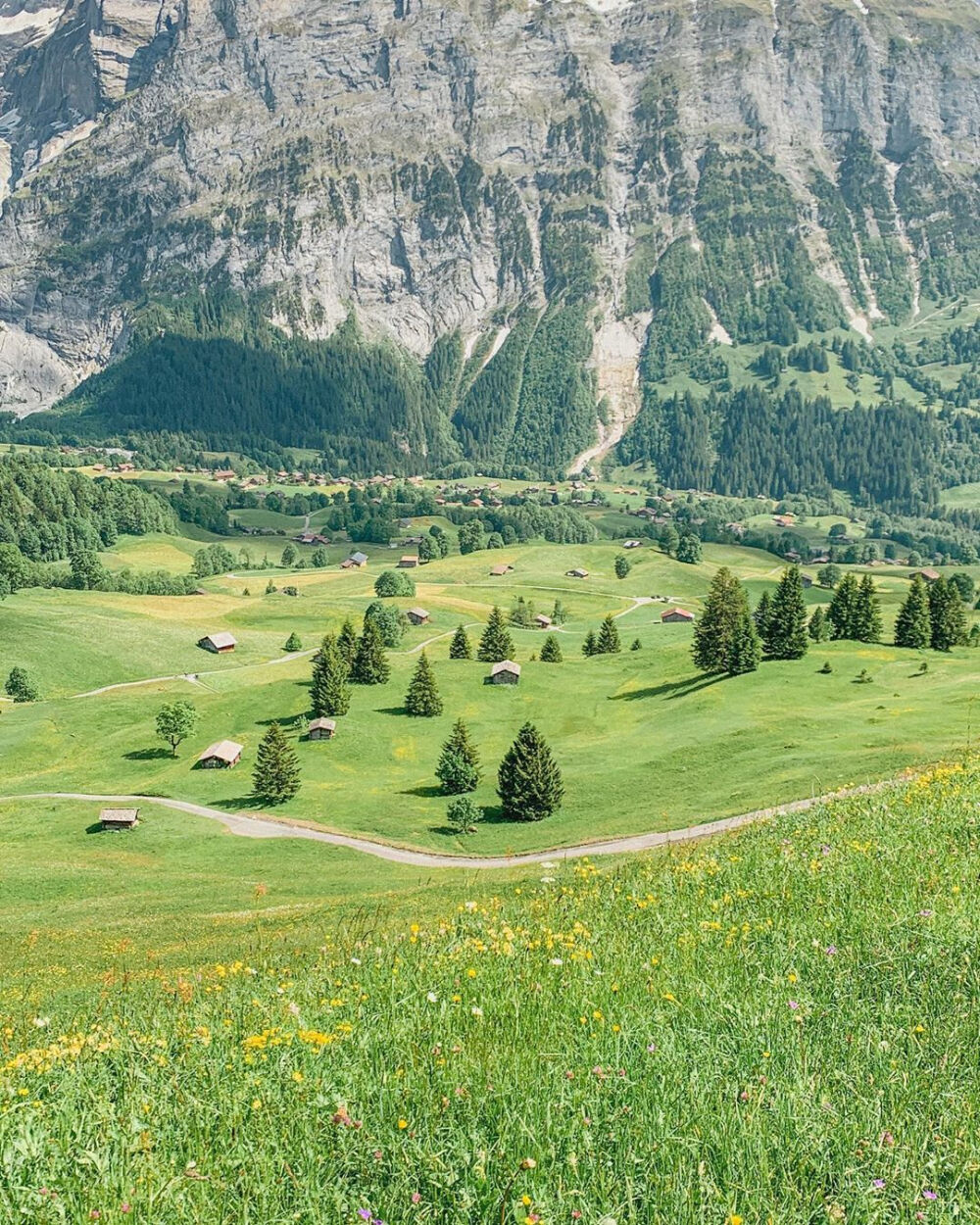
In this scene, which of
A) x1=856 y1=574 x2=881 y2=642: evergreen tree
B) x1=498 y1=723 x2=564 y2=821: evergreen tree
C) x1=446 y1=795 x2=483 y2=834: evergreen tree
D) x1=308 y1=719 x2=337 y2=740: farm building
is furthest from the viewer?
x1=856 y1=574 x2=881 y2=642: evergreen tree

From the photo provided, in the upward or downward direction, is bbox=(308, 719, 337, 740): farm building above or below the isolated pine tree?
below

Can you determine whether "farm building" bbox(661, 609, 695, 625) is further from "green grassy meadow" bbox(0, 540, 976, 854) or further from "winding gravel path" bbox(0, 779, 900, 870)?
"winding gravel path" bbox(0, 779, 900, 870)

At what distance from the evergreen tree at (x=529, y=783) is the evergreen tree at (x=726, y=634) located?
151 ft

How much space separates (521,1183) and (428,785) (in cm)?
8841

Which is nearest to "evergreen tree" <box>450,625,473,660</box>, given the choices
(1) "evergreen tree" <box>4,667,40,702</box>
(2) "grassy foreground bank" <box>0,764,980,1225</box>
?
(1) "evergreen tree" <box>4,667,40,702</box>

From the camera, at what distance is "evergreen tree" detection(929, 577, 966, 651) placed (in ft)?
421

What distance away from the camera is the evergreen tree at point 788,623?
118812mm

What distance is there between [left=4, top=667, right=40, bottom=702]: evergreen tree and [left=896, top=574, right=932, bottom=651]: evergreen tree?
405 ft

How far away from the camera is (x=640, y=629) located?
18538 cm

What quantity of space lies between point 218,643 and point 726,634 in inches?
3552

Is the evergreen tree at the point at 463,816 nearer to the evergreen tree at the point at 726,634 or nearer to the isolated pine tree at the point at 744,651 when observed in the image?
the isolated pine tree at the point at 744,651

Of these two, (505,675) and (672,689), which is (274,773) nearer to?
(505,675)

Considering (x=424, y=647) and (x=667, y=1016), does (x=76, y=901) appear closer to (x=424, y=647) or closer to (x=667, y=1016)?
(x=667, y=1016)

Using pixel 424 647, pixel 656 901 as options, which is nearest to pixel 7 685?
pixel 424 647
